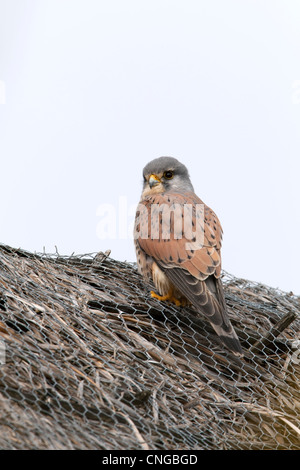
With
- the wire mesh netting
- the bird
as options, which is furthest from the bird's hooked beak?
the wire mesh netting

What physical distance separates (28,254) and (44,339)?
42.7 inches

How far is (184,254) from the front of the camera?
3.82m

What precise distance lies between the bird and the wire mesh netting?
125mm

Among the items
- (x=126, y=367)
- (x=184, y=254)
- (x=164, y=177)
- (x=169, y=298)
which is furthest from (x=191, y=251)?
(x=164, y=177)

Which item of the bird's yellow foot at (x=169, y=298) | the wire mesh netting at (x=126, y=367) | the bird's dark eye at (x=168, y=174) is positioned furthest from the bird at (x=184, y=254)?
the bird's dark eye at (x=168, y=174)

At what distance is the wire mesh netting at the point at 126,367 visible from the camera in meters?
2.65

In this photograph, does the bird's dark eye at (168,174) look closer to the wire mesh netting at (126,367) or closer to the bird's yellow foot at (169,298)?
→ the wire mesh netting at (126,367)

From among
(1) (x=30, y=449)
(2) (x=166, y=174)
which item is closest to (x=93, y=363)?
(1) (x=30, y=449)

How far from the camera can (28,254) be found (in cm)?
414

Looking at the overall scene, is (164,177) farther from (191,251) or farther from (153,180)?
(191,251)

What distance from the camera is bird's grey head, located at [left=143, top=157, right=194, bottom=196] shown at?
477cm

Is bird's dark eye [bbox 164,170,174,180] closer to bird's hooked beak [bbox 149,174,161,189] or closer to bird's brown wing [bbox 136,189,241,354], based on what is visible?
bird's hooked beak [bbox 149,174,161,189]

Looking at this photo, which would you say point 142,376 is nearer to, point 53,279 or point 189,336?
point 189,336

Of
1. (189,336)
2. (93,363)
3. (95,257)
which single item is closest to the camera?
(93,363)
